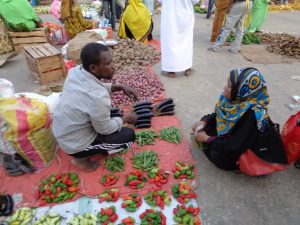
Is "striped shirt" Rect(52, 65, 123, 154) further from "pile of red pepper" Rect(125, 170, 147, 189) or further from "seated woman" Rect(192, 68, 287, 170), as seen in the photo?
"seated woman" Rect(192, 68, 287, 170)

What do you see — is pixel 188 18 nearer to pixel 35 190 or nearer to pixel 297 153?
pixel 297 153

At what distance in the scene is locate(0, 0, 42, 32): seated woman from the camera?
5445mm

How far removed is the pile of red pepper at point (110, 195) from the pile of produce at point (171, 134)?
37.9 inches

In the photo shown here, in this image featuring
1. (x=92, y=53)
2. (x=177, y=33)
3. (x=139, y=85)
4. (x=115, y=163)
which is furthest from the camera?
(x=177, y=33)

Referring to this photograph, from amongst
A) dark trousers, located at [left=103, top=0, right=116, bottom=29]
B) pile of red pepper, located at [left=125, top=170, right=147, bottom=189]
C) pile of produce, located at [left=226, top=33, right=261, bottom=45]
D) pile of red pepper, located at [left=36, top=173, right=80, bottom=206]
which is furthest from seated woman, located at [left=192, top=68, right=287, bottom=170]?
dark trousers, located at [left=103, top=0, right=116, bottom=29]

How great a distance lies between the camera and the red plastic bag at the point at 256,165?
7.31 feet

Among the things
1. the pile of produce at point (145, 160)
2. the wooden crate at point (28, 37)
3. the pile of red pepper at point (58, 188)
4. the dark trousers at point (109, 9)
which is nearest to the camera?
the pile of red pepper at point (58, 188)

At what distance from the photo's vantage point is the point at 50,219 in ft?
6.94

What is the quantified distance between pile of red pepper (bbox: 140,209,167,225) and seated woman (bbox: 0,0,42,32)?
5.36 metres

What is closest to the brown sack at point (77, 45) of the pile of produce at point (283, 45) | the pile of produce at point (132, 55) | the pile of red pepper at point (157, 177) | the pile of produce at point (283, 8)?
the pile of produce at point (132, 55)

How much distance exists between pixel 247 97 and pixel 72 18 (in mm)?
5397

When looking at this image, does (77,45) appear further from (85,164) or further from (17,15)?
(85,164)

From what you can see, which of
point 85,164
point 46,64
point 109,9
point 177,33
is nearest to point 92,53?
point 85,164

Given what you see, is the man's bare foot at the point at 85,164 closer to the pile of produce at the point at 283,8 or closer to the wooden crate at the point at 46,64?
the wooden crate at the point at 46,64
